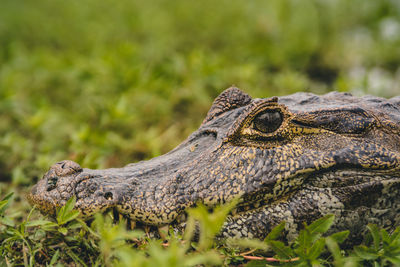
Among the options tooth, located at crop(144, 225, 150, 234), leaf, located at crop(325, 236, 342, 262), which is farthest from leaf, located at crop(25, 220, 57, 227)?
leaf, located at crop(325, 236, 342, 262)

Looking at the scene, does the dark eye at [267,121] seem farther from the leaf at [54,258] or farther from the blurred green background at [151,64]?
the leaf at [54,258]

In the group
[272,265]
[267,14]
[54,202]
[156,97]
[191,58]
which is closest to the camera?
[272,265]

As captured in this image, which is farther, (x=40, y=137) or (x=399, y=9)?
(x=399, y=9)

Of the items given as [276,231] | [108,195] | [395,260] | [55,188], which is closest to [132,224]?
[108,195]

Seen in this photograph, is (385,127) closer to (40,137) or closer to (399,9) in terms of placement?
(40,137)

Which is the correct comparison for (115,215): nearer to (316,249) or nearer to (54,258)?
(54,258)

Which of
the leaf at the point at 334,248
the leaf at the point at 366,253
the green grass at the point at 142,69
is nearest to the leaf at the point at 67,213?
the green grass at the point at 142,69

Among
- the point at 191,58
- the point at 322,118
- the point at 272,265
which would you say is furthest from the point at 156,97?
the point at 272,265
